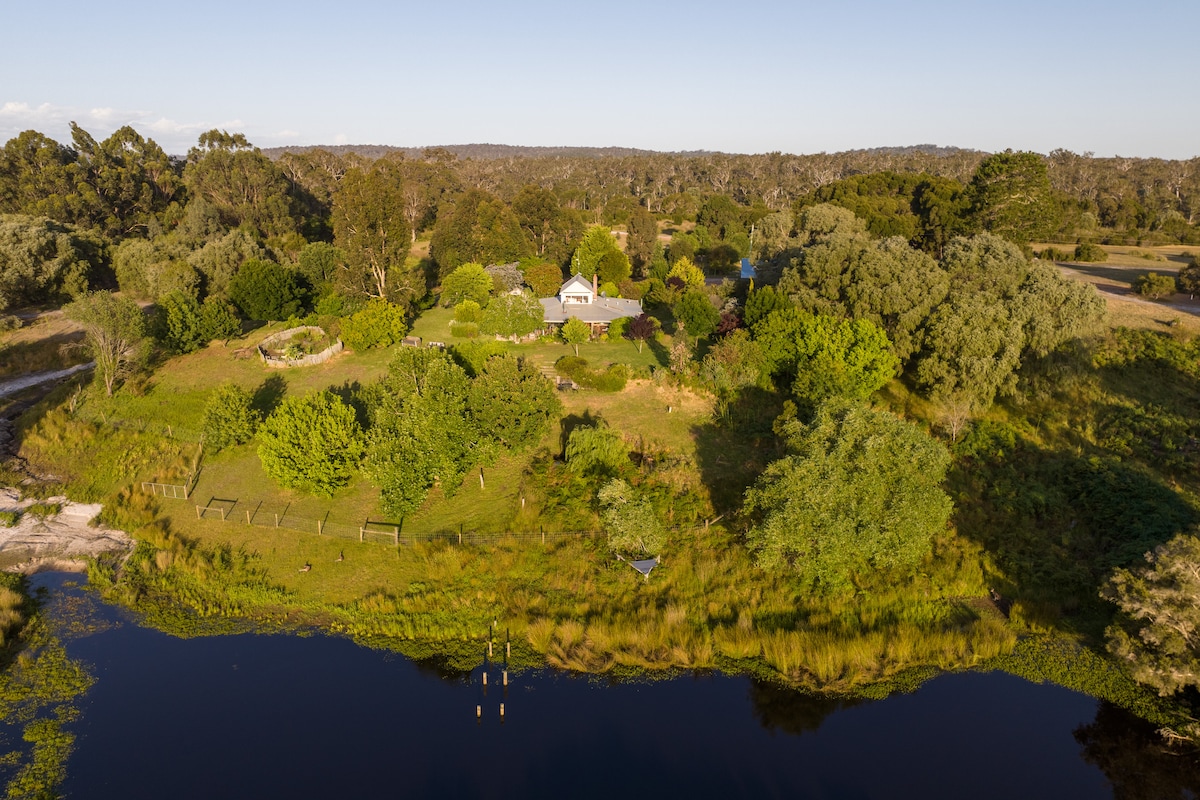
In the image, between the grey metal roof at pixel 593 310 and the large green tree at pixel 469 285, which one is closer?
the grey metal roof at pixel 593 310

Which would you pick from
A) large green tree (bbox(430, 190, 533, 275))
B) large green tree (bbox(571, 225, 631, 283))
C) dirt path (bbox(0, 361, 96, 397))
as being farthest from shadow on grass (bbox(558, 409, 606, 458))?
dirt path (bbox(0, 361, 96, 397))

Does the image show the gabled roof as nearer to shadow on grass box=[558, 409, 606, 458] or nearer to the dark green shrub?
shadow on grass box=[558, 409, 606, 458]

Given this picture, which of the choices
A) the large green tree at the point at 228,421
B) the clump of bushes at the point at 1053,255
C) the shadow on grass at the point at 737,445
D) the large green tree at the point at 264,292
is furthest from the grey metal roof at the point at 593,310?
the clump of bushes at the point at 1053,255

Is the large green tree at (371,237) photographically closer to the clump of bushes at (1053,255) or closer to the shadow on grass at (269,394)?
the shadow on grass at (269,394)

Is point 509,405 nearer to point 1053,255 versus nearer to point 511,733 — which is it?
point 511,733

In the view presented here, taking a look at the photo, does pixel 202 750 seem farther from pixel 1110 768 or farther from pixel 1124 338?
pixel 1124 338

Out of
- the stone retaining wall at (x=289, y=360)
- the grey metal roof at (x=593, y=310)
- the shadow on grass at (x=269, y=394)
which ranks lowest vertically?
the shadow on grass at (x=269, y=394)

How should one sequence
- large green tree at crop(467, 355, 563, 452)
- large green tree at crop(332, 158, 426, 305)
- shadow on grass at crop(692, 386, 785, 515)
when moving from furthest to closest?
large green tree at crop(332, 158, 426, 305) → shadow on grass at crop(692, 386, 785, 515) → large green tree at crop(467, 355, 563, 452)
